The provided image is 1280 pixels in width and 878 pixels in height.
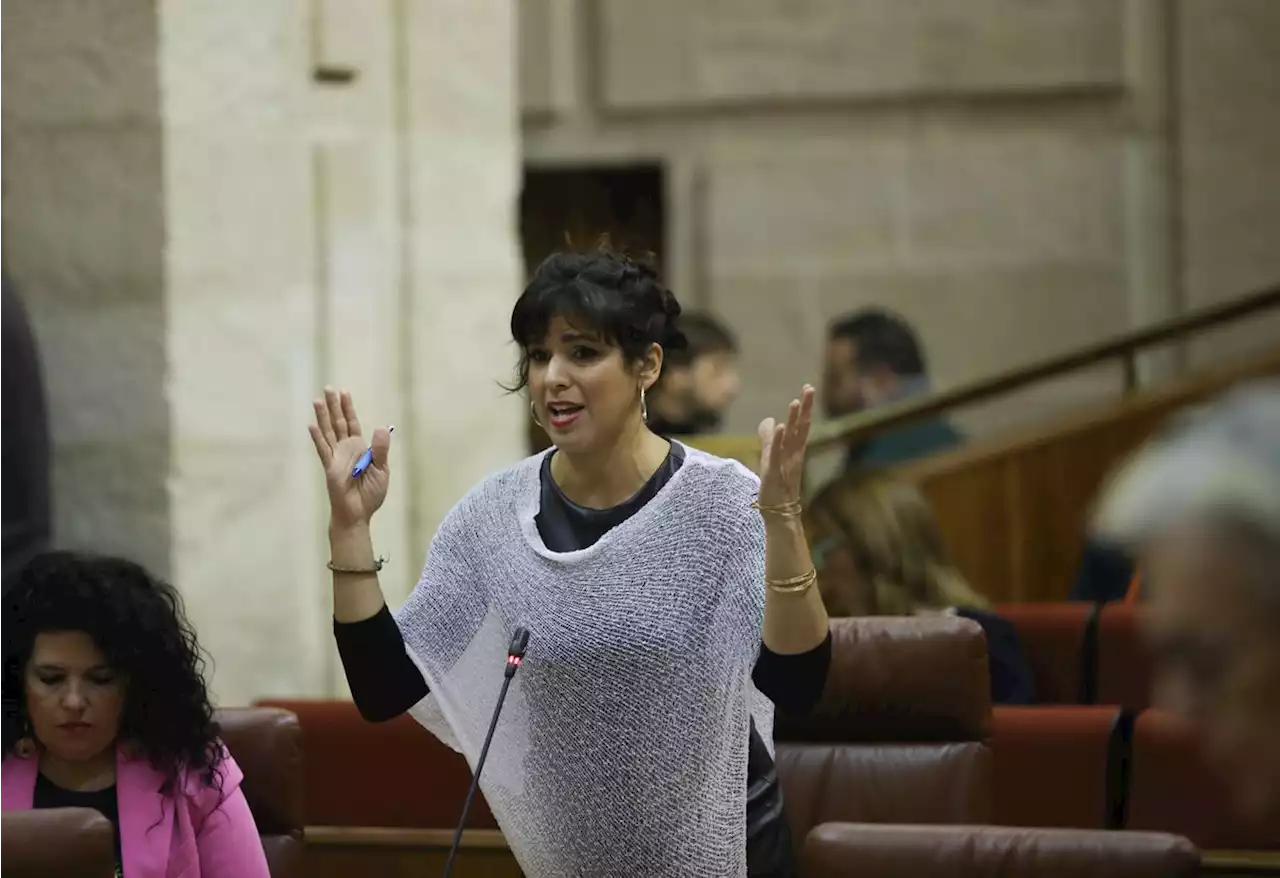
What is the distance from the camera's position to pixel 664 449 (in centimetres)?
234

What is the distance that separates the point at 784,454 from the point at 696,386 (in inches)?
113

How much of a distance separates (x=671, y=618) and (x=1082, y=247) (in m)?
4.64

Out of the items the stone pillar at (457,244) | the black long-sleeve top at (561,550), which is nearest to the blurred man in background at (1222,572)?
the black long-sleeve top at (561,550)

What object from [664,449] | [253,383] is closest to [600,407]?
[664,449]

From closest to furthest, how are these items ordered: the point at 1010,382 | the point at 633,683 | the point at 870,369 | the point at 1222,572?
the point at 1222,572 → the point at 633,683 → the point at 870,369 → the point at 1010,382

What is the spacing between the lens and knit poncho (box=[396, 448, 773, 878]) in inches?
86.3

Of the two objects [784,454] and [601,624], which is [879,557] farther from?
[784,454]

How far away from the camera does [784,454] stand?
2053 millimetres

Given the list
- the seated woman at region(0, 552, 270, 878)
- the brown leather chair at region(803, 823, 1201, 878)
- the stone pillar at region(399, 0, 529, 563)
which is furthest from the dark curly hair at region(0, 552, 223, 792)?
the stone pillar at region(399, 0, 529, 563)

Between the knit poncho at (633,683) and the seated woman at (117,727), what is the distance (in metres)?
0.47

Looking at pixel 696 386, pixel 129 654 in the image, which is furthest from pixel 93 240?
pixel 696 386

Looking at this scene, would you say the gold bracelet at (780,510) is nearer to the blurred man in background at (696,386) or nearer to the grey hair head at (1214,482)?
the grey hair head at (1214,482)

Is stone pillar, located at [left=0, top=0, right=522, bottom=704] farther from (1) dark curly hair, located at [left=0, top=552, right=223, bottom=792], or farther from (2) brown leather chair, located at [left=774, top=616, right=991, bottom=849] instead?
(2) brown leather chair, located at [left=774, top=616, right=991, bottom=849]

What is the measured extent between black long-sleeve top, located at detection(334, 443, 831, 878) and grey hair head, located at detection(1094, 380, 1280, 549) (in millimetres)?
1303
